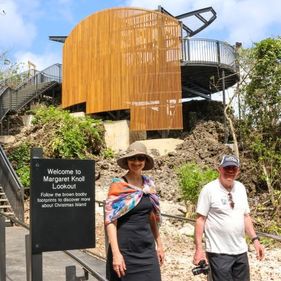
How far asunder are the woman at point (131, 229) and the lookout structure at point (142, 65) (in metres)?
16.0

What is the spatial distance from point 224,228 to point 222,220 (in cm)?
7

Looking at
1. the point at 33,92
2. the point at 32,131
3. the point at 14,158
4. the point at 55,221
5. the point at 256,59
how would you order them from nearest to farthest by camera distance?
the point at 55,221 < the point at 14,158 < the point at 256,59 < the point at 32,131 < the point at 33,92

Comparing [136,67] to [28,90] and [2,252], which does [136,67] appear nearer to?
[28,90]

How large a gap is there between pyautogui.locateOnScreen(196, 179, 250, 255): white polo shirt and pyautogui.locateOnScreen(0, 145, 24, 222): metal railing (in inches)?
357

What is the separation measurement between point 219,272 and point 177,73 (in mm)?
16666

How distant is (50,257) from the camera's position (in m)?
5.35

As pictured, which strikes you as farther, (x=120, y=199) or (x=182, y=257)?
(x=182, y=257)

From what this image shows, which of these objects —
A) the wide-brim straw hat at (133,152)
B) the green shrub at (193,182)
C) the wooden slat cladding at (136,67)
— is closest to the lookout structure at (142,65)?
the wooden slat cladding at (136,67)

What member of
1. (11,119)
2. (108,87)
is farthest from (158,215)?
(11,119)

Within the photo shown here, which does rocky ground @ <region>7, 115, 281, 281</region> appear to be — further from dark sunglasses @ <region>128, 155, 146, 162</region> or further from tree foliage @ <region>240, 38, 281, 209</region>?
dark sunglasses @ <region>128, 155, 146, 162</region>

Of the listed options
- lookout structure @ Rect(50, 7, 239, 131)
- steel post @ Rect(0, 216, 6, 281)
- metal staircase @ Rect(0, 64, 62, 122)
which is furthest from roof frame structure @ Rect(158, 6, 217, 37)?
steel post @ Rect(0, 216, 6, 281)

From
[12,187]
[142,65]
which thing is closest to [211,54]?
[142,65]

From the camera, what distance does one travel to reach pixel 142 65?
20641mm

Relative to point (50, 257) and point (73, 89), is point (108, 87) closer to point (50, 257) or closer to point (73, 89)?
point (73, 89)
